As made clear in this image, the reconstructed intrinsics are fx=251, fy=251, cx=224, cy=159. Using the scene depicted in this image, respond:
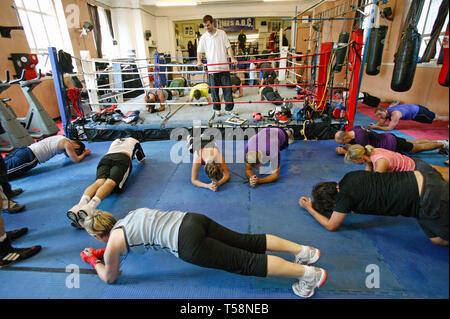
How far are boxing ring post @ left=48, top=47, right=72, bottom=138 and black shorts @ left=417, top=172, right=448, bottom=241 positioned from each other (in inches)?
211

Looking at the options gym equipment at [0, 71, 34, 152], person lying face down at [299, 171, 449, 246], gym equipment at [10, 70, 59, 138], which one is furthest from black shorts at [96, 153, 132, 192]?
gym equipment at [10, 70, 59, 138]

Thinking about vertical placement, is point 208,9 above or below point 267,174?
above

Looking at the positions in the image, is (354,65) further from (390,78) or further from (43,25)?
(43,25)

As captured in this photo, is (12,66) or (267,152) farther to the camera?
(12,66)

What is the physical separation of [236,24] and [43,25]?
398 inches

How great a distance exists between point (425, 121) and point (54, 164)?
20.1ft

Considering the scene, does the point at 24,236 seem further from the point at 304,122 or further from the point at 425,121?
the point at 425,121

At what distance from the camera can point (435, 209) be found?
742 mm

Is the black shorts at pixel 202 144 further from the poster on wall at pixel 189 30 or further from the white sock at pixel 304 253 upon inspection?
the poster on wall at pixel 189 30

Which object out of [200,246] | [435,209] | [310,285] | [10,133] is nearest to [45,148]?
[10,133]

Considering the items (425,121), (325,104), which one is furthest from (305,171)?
(425,121)

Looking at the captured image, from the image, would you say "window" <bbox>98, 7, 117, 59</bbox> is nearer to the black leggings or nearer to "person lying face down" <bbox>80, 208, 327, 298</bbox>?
"person lying face down" <bbox>80, 208, 327, 298</bbox>

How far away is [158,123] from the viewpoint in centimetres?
504
